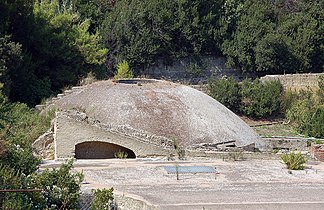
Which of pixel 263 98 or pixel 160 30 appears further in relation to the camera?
pixel 160 30

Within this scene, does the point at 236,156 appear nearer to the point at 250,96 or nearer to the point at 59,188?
the point at 59,188

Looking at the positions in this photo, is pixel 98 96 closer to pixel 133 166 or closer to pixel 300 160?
pixel 133 166

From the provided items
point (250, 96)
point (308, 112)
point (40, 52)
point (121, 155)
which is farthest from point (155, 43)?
point (121, 155)

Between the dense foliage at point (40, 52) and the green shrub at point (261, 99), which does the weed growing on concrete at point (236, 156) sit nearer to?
the dense foliage at point (40, 52)

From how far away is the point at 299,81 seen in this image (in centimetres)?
3866

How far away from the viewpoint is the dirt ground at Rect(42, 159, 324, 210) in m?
10.4

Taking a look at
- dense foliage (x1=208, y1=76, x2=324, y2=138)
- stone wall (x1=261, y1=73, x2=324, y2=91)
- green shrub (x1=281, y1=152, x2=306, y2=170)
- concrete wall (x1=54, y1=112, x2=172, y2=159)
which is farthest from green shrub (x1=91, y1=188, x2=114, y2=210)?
stone wall (x1=261, y1=73, x2=324, y2=91)

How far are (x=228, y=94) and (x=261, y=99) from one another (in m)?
1.93

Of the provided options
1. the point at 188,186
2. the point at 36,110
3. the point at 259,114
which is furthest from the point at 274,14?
the point at 188,186

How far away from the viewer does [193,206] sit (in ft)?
33.0

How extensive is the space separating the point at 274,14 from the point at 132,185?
37.3 m

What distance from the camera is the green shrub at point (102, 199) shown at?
33.1 feet

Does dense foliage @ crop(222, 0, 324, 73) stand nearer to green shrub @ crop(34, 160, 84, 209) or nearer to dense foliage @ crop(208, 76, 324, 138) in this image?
dense foliage @ crop(208, 76, 324, 138)

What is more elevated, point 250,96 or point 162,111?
point 250,96
